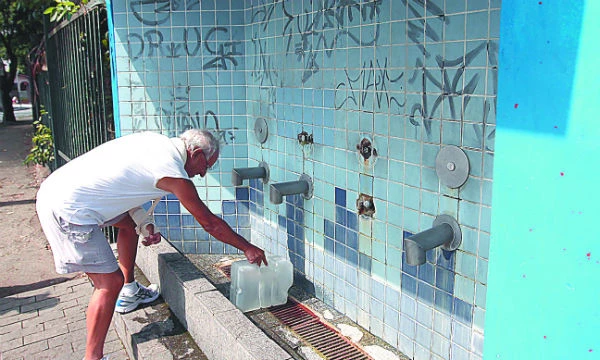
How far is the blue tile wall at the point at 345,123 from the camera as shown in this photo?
109 inches

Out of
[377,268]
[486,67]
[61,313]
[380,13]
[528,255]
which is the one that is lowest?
[61,313]

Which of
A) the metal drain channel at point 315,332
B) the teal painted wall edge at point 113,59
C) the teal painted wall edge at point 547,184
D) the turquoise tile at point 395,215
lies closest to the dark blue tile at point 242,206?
the metal drain channel at point 315,332

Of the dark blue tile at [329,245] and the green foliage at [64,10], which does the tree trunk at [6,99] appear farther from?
the dark blue tile at [329,245]

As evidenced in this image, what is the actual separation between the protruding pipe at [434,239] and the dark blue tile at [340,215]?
35.9 inches

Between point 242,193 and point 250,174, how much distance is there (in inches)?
17.5

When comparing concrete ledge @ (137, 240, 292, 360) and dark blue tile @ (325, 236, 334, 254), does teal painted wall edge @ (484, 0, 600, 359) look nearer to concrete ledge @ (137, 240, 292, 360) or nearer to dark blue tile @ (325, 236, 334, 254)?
concrete ledge @ (137, 240, 292, 360)

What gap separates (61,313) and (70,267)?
135 cm

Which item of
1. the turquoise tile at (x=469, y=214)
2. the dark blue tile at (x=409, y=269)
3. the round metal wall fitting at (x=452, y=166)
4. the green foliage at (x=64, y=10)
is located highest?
the green foliage at (x=64, y=10)

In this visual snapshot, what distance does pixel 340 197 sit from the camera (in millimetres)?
3809

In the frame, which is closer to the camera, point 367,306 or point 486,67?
point 486,67

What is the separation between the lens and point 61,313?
4309mm

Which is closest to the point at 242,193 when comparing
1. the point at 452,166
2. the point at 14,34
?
the point at 452,166

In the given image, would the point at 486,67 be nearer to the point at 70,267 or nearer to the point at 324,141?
the point at 324,141

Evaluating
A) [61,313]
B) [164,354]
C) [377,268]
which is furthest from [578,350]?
[61,313]
